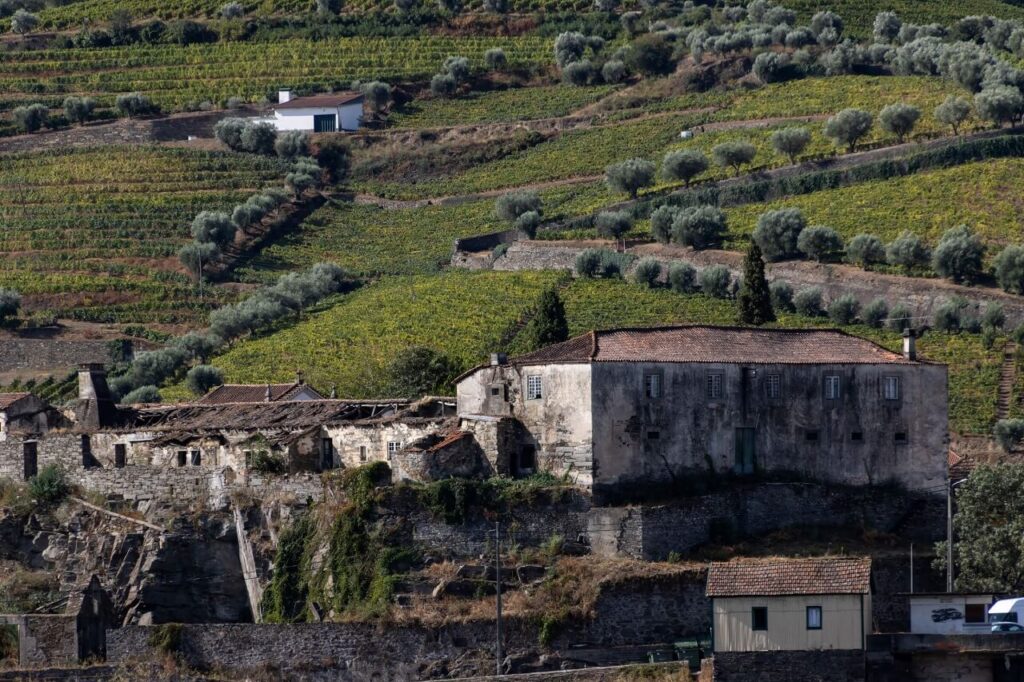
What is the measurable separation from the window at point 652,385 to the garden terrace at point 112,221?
59848mm

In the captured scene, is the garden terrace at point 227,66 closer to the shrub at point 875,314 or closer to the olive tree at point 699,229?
the olive tree at point 699,229

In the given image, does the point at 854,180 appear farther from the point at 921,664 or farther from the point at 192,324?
the point at 921,664

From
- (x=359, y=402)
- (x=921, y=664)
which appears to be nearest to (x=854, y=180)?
(x=359, y=402)

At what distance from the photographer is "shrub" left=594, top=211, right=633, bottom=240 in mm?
133500

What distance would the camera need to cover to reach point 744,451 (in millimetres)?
75188

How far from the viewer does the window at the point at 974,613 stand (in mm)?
60906

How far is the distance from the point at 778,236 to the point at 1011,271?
13.1m

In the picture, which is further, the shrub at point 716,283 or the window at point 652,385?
the shrub at point 716,283

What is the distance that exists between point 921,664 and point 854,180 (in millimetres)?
83051

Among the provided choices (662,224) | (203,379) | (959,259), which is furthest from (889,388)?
(662,224)

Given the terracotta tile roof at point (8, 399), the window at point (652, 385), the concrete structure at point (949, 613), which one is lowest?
the terracotta tile roof at point (8, 399)

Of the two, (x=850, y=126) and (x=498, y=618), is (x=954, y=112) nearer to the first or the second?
(x=850, y=126)

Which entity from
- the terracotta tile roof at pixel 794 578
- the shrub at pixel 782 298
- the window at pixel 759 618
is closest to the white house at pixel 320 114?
the shrub at pixel 782 298

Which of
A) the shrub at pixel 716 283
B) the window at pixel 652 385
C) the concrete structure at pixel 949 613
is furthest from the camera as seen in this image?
the shrub at pixel 716 283
